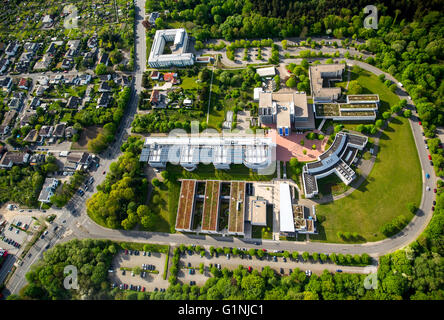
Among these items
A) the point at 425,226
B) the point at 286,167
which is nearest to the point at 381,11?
the point at 286,167

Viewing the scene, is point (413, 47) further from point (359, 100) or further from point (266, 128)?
point (266, 128)

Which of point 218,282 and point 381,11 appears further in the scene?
point 381,11

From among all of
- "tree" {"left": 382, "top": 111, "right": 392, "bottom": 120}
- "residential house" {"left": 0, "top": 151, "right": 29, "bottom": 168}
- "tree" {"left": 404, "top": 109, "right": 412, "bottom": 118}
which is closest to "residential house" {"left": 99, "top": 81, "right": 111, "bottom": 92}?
"residential house" {"left": 0, "top": 151, "right": 29, "bottom": 168}

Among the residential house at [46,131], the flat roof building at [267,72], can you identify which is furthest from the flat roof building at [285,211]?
the residential house at [46,131]

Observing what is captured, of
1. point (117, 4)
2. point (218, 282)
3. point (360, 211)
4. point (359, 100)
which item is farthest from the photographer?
point (117, 4)

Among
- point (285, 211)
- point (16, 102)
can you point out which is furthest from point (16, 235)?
point (285, 211)

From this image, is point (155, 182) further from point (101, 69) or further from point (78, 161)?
point (101, 69)

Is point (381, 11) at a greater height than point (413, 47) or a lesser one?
greater
